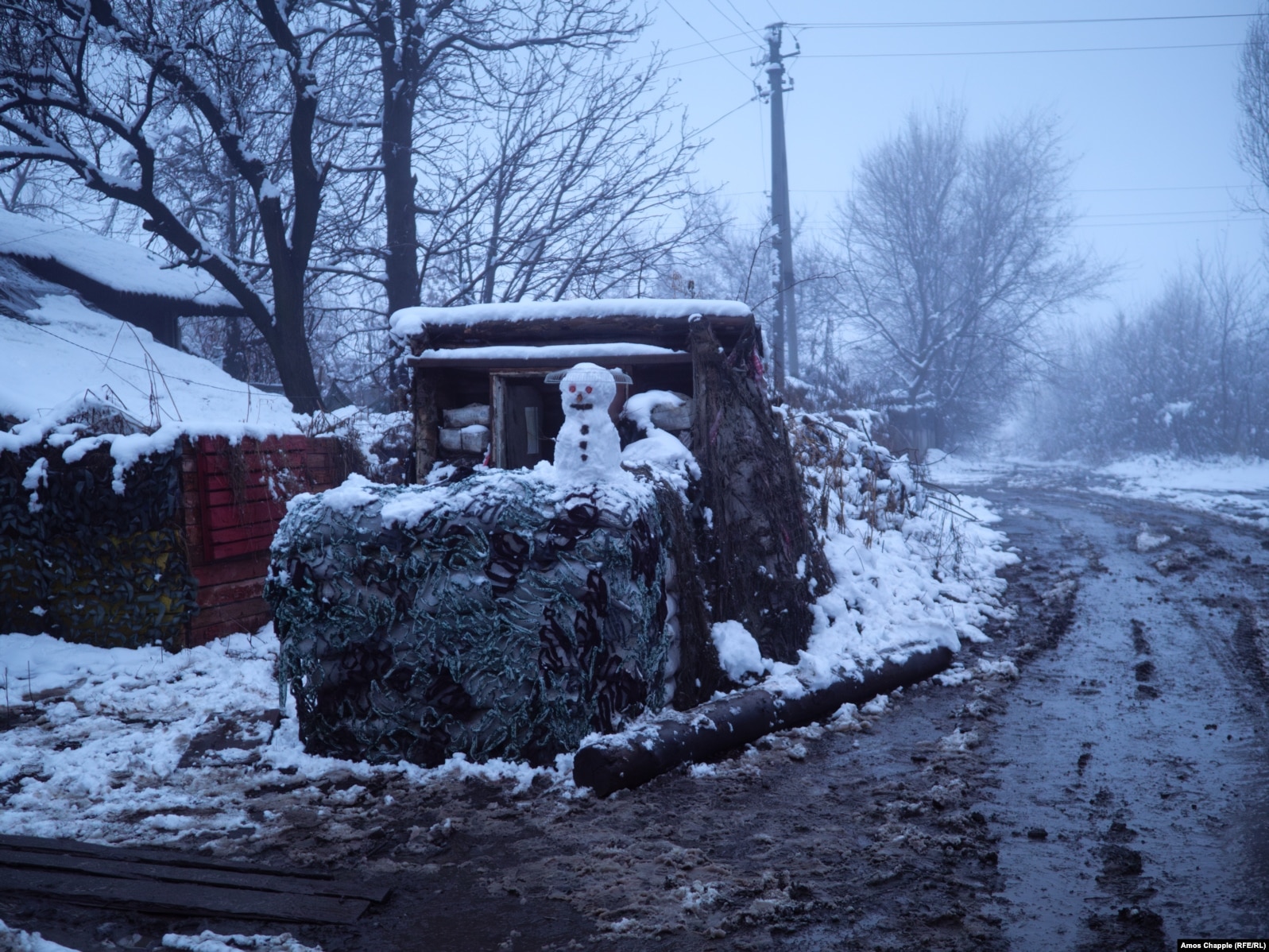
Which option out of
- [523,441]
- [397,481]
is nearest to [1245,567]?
[523,441]

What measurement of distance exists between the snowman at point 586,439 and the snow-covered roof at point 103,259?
47.5 ft

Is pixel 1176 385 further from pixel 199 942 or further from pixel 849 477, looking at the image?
pixel 199 942

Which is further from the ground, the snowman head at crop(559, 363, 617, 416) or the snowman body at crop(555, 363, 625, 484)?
the snowman head at crop(559, 363, 617, 416)

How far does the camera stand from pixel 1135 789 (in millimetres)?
3730

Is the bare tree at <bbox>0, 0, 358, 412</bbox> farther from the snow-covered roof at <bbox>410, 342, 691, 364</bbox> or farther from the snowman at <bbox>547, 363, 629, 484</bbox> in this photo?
the snowman at <bbox>547, 363, 629, 484</bbox>

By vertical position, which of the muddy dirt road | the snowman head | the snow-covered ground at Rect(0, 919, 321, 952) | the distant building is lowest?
the muddy dirt road

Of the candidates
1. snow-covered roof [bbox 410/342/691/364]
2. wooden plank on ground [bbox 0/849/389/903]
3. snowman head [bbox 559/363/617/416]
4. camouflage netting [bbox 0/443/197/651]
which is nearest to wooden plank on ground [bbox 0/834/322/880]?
wooden plank on ground [bbox 0/849/389/903]

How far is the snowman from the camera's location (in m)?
4.43

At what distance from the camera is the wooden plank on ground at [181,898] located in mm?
2846

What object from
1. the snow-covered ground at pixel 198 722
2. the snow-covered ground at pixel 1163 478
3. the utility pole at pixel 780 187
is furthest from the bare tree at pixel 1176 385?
the snow-covered ground at pixel 198 722

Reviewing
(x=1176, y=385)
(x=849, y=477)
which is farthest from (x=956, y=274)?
(x=849, y=477)

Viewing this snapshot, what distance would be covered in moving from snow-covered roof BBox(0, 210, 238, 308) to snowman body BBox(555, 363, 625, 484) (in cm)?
1451

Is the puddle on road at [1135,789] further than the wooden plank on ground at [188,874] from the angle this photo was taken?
No

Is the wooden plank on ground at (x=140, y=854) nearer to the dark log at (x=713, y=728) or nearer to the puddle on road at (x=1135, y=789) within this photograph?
the dark log at (x=713, y=728)
